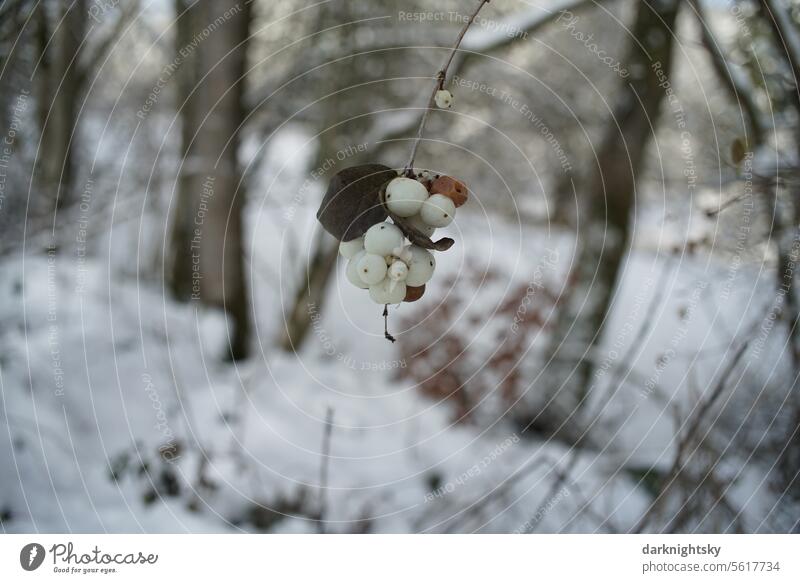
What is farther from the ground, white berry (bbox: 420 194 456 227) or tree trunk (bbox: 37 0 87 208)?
tree trunk (bbox: 37 0 87 208)

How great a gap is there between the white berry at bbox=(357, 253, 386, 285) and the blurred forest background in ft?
1.37

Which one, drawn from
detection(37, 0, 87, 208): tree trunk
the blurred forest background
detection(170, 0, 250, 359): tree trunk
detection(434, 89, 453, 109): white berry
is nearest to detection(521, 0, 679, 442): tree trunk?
the blurred forest background

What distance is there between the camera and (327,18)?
1240mm

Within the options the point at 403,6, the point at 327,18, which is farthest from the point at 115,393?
the point at 403,6

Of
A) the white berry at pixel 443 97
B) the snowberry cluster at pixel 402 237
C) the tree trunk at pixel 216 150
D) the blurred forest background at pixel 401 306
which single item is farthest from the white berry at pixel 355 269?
the tree trunk at pixel 216 150

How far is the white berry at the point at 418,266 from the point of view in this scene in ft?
1.29

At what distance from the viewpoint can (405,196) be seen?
0.39 metres

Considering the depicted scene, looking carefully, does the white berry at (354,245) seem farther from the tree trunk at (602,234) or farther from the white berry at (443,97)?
the tree trunk at (602,234)

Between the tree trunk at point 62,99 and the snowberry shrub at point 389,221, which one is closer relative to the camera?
the snowberry shrub at point 389,221

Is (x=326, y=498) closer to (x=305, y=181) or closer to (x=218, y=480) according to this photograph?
(x=218, y=480)

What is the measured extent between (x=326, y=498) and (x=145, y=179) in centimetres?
87

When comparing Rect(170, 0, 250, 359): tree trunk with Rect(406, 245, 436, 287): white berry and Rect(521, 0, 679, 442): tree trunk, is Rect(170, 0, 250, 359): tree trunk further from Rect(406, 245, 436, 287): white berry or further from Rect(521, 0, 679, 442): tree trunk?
Rect(406, 245, 436, 287): white berry

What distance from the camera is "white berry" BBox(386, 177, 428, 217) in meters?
0.39

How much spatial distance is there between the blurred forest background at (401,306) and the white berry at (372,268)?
42 centimetres
